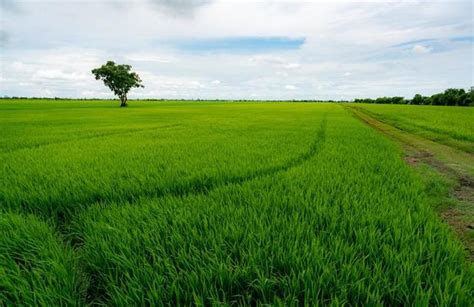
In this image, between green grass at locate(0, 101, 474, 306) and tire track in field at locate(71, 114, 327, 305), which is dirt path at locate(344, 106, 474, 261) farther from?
tire track in field at locate(71, 114, 327, 305)

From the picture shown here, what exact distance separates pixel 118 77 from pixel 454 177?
193 ft

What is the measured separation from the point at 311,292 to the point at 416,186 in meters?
3.64

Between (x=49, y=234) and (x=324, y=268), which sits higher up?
(x=324, y=268)

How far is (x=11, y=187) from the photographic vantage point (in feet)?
13.7

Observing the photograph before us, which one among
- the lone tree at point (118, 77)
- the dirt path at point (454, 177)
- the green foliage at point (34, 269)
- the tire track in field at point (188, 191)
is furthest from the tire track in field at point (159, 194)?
the lone tree at point (118, 77)

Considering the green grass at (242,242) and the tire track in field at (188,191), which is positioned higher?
the green grass at (242,242)

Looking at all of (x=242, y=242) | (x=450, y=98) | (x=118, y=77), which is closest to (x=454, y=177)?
(x=242, y=242)

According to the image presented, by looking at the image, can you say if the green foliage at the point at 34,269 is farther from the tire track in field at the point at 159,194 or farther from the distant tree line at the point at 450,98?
the distant tree line at the point at 450,98

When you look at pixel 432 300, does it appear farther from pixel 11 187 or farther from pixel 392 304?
pixel 11 187

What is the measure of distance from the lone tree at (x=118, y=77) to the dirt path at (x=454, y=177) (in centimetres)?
5567

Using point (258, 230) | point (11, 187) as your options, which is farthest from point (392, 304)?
point (11, 187)

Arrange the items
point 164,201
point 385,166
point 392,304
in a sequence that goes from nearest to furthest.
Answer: point 392,304
point 164,201
point 385,166

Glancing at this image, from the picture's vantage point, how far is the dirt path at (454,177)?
3645 millimetres

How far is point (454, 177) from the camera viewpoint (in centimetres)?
621
